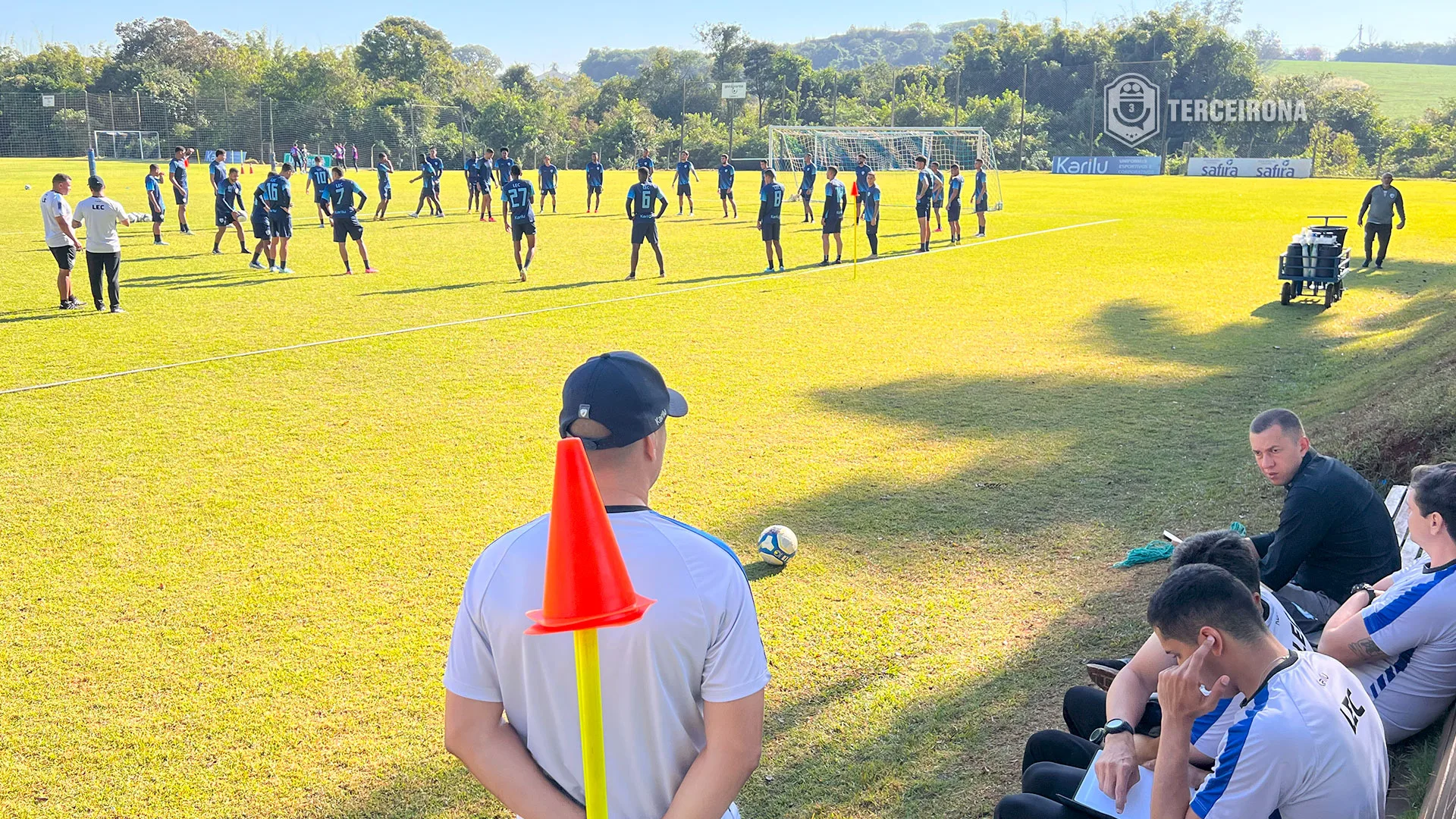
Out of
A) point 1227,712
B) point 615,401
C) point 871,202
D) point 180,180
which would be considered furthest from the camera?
point 180,180

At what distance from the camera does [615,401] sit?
2330 millimetres

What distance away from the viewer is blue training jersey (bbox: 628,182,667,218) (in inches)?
741

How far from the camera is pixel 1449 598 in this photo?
3744 mm

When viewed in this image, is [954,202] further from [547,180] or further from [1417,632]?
[1417,632]

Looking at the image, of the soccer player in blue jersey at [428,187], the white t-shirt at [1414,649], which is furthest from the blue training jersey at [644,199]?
the white t-shirt at [1414,649]

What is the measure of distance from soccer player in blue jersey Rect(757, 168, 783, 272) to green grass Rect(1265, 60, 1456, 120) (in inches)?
3943

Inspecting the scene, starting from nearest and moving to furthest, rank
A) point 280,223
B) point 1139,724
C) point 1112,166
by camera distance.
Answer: point 1139,724
point 280,223
point 1112,166

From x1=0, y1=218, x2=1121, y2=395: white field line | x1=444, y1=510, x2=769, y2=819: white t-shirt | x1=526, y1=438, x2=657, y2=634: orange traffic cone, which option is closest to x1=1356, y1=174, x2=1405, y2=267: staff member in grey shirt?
x1=0, y1=218, x2=1121, y2=395: white field line

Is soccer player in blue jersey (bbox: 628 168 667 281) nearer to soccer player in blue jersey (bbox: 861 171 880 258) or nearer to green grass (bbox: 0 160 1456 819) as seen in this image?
green grass (bbox: 0 160 1456 819)

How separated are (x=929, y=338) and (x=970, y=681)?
924 centimetres

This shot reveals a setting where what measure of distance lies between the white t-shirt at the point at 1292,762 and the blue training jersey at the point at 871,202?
2023 centimetres

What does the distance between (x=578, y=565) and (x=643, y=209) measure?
17.8m

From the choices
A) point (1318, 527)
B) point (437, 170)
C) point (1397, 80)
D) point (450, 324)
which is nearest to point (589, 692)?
point (1318, 527)

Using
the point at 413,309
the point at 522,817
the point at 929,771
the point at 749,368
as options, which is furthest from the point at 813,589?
the point at 413,309
